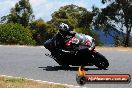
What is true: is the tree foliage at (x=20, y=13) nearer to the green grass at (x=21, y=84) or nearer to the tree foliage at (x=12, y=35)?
the tree foliage at (x=12, y=35)

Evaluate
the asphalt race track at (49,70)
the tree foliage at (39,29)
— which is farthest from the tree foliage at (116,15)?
the asphalt race track at (49,70)

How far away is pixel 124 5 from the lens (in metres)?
45.2

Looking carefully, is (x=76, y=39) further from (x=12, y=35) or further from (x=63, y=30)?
(x=12, y=35)

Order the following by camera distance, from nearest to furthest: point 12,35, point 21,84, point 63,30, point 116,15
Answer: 1. point 21,84
2. point 63,30
3. point 12,35
4. point 116,15

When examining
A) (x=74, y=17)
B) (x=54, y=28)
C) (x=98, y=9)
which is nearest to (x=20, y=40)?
(x=98, y=9)

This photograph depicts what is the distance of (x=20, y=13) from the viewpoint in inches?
2223

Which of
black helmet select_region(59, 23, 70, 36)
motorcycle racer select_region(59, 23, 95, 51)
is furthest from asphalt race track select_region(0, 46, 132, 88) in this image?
black helmet select_region(59, 23, 70, 36)

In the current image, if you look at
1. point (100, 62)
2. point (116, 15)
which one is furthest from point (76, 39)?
point (116, 15)

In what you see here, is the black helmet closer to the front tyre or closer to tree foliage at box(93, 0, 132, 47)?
the front tyre

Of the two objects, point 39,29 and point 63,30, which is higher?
point 63,30

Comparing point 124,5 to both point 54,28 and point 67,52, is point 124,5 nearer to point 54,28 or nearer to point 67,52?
point 54,28

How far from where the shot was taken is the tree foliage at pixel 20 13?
55.3 m

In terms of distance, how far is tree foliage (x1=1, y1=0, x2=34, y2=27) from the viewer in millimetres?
55312

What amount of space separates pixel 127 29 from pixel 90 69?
3033cm
